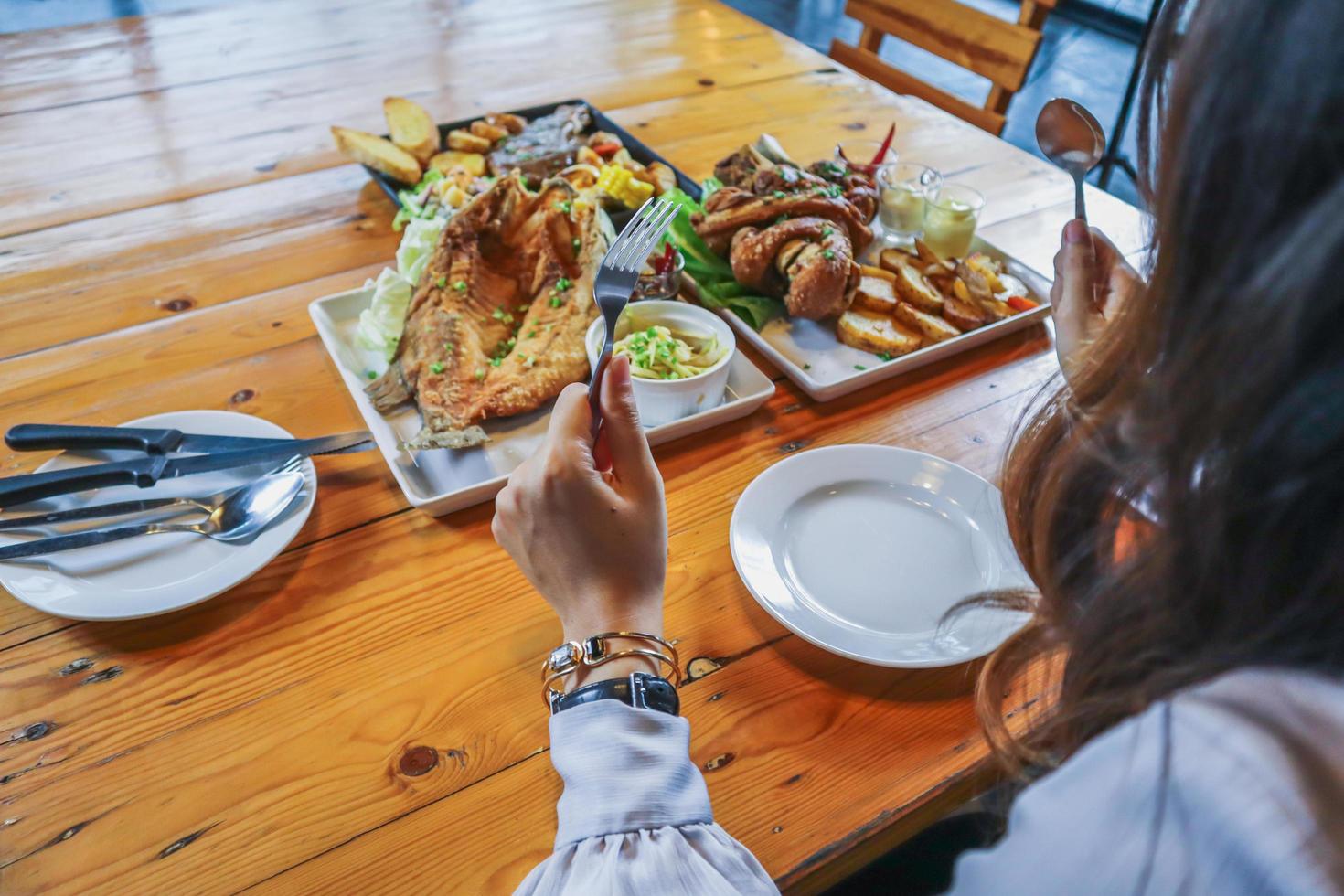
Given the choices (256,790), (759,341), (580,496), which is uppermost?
(580,496)

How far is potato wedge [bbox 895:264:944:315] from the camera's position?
1.66m

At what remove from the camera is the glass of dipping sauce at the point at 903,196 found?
1861mm

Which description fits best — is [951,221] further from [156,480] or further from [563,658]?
[156,480]

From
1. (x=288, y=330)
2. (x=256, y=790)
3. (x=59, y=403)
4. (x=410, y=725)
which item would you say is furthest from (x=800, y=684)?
(x=59, y=403)

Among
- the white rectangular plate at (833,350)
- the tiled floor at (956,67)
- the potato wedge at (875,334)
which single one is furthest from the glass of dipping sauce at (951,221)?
the tiled floor at (956,67)

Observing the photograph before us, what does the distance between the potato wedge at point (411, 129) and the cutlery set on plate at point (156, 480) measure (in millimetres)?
1114

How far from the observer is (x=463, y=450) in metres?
1.37

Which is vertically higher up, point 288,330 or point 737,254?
point 737,254

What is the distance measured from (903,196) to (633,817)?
1.50 m

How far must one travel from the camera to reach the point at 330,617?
110cm

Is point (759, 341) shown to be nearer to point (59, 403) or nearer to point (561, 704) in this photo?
point (561, 704)

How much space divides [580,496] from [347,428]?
0.62 meters

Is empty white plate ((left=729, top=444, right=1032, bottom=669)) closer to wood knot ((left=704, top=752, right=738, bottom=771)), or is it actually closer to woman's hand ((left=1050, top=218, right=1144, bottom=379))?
wood knot ((left=704, top=752, right=738, bottom=771))

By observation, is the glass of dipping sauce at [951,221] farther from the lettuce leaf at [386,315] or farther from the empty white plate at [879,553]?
the lettuce leaf at [386,315]
